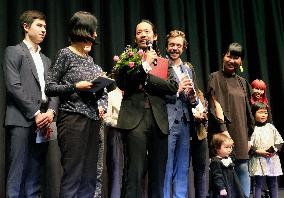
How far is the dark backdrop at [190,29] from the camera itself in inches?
156

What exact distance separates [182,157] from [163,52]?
83.0 inches

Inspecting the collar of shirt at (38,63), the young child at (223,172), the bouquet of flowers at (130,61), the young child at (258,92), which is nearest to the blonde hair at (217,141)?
the young child at (223,172)

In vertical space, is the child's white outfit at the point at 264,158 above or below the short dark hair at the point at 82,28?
below

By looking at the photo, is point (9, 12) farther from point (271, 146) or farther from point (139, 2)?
point (271, 146)

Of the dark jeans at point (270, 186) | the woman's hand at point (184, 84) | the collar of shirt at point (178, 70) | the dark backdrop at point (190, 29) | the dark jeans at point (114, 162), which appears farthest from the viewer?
the dark backdrop at point (190, 29)

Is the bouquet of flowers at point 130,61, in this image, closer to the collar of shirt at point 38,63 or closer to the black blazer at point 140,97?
the black blazer at point 140,97

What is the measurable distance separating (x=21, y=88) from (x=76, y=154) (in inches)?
30.2

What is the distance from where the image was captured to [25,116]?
9.11 feet

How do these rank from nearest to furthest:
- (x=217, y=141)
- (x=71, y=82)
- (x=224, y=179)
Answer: (x=71, y=82), (x=224, y=179), (x=217, y=141)

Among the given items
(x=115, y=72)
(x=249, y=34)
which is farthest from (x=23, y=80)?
(x=249, y=34)

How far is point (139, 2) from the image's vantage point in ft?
15.5

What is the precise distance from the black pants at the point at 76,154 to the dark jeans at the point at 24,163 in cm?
54

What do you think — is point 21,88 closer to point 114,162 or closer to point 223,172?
point 114,162

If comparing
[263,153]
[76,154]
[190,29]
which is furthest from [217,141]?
[190,29]
